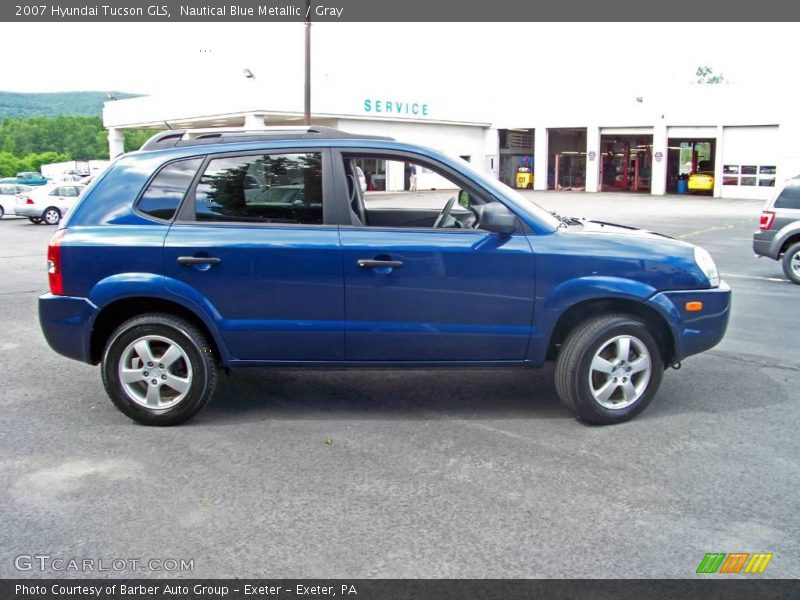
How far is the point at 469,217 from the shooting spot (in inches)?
225

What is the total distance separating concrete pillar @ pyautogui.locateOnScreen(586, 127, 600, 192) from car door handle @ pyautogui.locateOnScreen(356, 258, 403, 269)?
150 ft

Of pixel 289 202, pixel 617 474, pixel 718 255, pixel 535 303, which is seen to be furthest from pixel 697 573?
pixel 718 255

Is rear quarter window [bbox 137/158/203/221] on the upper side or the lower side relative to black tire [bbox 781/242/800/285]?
upper

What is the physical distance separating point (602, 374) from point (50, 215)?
27385mm

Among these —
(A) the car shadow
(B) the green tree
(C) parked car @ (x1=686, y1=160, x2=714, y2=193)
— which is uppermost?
(B) the green tree

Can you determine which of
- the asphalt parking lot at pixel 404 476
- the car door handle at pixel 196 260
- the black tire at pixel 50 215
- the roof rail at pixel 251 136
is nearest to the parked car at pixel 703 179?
the black tire at pixel 50 215

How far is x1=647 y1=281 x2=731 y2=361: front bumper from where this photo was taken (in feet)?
17.4

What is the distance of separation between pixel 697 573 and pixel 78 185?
97.1ft

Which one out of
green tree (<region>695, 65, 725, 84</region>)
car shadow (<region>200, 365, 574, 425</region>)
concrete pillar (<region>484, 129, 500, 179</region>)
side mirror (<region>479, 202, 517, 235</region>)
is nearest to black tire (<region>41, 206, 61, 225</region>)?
car shadow (<region>200, 365, 574, 425</region>)

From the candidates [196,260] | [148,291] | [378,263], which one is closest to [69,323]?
[148,291]

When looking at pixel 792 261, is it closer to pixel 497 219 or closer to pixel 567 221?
pixel 567 221

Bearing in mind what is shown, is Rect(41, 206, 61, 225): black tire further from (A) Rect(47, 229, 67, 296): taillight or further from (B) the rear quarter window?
(B) the rear quarter window
